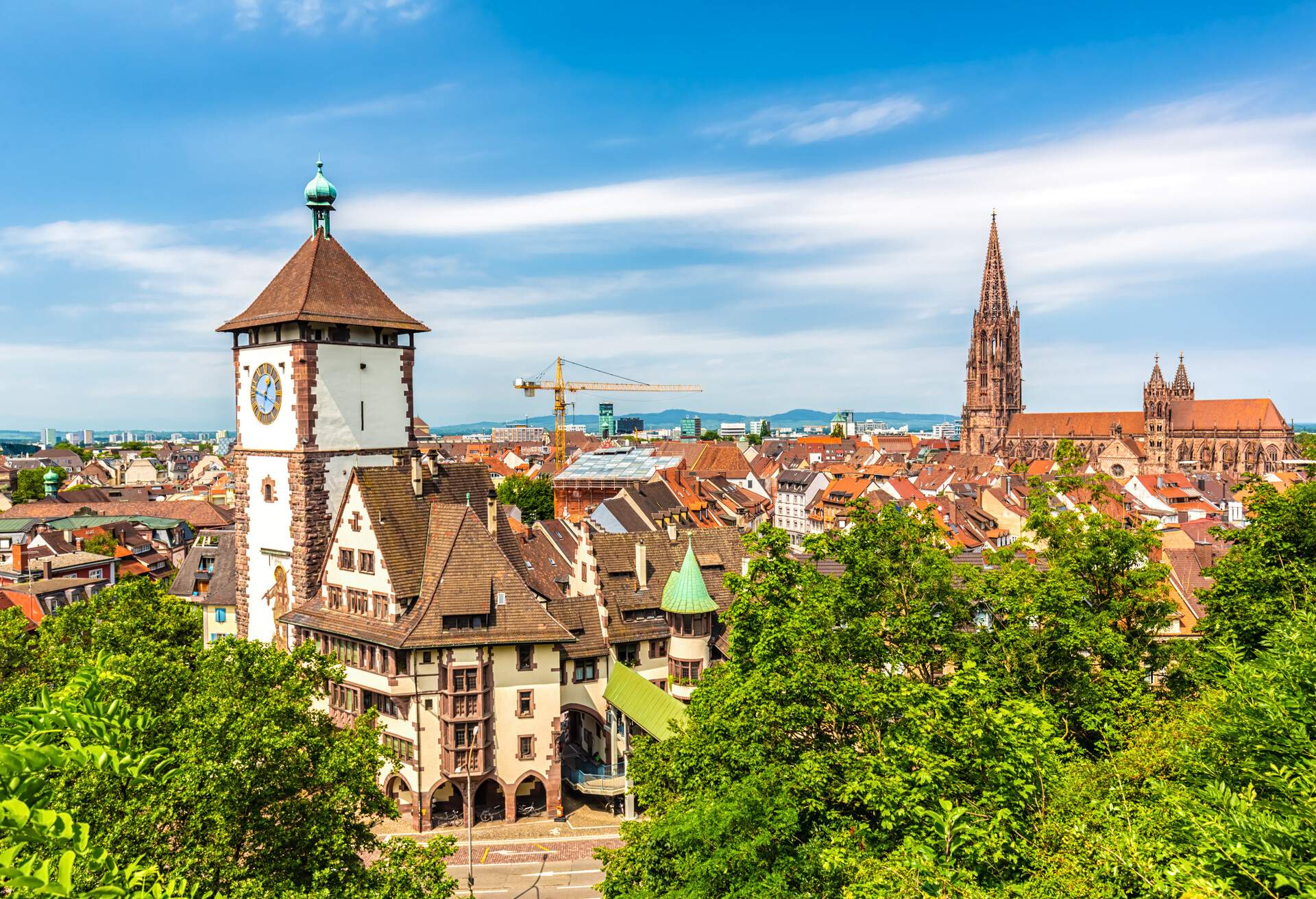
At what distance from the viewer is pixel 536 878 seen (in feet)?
120

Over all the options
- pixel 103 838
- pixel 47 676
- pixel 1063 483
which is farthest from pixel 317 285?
pixel 1063 483

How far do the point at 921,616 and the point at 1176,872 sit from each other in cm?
2043

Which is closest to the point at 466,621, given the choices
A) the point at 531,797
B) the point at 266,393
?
the point at 531,797

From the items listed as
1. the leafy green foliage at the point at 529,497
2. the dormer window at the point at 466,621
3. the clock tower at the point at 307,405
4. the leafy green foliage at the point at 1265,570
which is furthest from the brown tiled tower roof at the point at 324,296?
the leafy green foliage at the point at 529,497

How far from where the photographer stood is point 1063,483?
127 ft

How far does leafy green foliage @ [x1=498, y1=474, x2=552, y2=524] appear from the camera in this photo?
133m

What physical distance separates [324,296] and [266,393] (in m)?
6.18

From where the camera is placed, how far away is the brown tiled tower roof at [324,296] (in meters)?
42.8

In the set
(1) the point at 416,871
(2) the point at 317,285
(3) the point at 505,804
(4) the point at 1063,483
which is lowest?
(3) the point at 505,804

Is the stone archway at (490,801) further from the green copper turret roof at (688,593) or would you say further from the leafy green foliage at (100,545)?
the leafy green foliage at (100,545)

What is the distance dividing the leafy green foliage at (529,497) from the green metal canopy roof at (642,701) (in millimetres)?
83939

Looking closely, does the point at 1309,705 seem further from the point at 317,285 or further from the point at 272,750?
the point at 317,285

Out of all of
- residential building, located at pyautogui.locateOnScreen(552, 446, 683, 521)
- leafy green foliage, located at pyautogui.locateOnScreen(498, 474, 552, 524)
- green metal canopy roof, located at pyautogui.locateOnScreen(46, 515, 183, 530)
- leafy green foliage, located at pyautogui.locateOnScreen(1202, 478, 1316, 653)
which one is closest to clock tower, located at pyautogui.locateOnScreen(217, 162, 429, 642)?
leafy green foliage, located at pyautogui.locateOnScreen(1202, 478, 1316, 653)

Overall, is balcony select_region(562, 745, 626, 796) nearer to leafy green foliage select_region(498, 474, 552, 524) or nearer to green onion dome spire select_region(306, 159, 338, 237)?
green onion dome spire select_region(306, 159, 338, 237)
